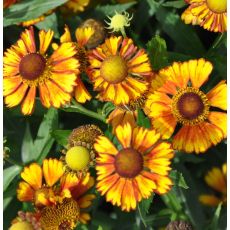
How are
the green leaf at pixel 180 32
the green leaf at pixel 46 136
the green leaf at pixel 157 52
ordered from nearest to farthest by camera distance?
1. the green leaf at pixel 157 52
2. the green leaf at pixel 46 136
3. the green leaf at pixel 180 32

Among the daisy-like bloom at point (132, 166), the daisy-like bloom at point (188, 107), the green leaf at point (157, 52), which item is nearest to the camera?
the daisy-like bloom at point (132, 166)

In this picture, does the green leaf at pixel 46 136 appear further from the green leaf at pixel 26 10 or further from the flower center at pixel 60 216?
the green leaf at pixel 26 10

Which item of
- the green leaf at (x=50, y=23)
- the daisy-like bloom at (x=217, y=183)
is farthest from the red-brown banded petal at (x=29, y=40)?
the daisy-like bloom at (x=217, y=183)

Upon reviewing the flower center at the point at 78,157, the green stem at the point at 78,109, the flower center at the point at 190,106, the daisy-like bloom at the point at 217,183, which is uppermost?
the flower center at the point at 190,106

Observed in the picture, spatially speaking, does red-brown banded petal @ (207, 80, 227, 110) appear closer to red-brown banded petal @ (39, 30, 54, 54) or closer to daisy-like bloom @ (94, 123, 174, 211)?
daisy-like bloom @ (94, 123, 174, 211)

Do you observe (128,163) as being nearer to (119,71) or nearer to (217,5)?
(119,71)

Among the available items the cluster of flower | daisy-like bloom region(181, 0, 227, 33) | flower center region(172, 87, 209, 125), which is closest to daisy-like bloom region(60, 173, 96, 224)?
the cluster of flower
